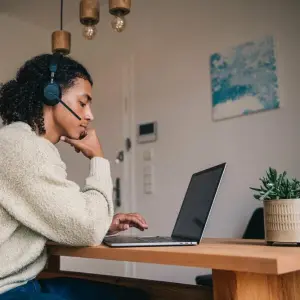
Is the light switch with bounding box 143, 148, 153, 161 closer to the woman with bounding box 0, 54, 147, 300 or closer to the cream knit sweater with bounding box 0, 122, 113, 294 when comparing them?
the woman with bounding box 0, 54, 147, 300

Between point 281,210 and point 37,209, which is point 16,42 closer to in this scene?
point 37,209

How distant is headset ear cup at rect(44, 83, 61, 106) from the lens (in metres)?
1.30

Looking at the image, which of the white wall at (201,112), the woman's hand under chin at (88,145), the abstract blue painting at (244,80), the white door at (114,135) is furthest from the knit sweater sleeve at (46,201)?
the white door at (114,135)

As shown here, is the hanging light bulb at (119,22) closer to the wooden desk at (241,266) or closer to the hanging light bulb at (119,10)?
the hanging light bulb at (119,10)

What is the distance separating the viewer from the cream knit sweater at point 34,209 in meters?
1.02

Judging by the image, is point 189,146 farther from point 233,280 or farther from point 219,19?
Result: point 233,280

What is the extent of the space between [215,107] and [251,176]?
0.53 meters

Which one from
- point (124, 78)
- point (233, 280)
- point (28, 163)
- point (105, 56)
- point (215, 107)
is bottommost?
point (233, 280)

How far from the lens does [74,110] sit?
54.1 inches

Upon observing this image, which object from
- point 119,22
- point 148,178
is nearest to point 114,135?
point 148,178

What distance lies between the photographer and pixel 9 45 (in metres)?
3.61

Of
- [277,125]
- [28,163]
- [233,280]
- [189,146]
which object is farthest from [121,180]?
[233,280]

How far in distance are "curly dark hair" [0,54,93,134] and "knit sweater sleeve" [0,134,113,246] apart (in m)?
0.30

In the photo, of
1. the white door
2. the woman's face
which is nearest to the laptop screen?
the woman's face
